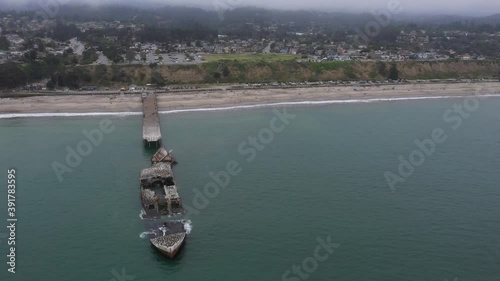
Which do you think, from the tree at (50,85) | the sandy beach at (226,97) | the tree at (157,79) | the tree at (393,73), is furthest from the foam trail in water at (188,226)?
the tree at (393,73)

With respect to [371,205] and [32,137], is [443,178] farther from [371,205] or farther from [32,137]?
[32,137]

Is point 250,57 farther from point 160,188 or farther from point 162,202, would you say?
point 162,202

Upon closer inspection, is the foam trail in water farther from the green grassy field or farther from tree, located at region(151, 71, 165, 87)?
the green grassy field

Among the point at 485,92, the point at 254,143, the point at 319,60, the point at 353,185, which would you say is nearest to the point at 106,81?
the point at 254,143

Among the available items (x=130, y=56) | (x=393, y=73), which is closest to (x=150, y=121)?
(x=130, y=56)

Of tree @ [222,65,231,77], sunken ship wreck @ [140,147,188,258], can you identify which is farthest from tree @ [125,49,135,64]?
sunken ship wreck @ [140,147,188,258]
